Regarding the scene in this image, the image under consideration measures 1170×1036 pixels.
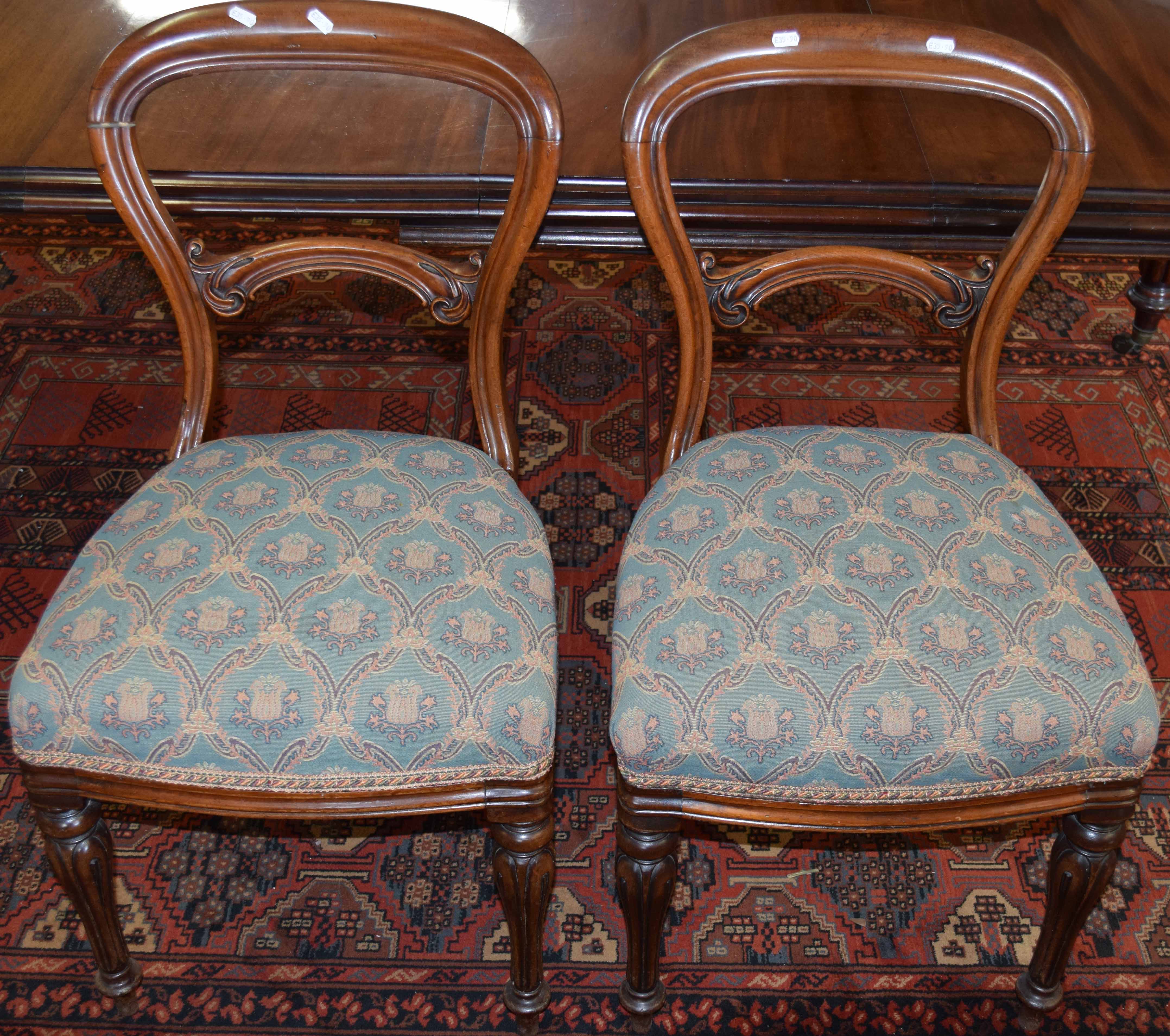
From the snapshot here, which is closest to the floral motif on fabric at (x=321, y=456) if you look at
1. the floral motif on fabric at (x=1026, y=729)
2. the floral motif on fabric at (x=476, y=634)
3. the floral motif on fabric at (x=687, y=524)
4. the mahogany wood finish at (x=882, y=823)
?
the floral motif on fabric at (x=476, y=634)

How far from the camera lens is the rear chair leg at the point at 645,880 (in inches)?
40.0

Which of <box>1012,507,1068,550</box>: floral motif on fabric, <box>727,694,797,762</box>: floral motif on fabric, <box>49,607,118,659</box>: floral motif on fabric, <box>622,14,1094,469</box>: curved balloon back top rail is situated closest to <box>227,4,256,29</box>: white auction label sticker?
<box>622,14,1094,469</box>: curved balloon back top rail

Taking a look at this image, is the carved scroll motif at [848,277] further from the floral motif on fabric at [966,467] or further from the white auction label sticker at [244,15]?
the white auction label sticker at [244,15]

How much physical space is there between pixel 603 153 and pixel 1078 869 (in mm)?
902

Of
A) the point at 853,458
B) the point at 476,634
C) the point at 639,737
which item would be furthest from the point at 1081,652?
the point at 476,634

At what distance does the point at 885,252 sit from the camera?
113 centimetres

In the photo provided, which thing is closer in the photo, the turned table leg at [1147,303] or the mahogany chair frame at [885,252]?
the mahogany chair frame at [885,252]

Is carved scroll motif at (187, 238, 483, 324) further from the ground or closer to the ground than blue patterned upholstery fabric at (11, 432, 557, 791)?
further from the ground

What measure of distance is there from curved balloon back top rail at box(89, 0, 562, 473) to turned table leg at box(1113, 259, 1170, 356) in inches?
50.5

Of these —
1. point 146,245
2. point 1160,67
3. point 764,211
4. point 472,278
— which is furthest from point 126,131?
point 1160,67

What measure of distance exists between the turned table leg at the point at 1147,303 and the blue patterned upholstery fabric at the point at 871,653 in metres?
1.03

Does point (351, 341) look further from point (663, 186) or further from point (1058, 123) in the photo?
point (1058, 123)

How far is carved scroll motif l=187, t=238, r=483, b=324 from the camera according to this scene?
1115 millimetres

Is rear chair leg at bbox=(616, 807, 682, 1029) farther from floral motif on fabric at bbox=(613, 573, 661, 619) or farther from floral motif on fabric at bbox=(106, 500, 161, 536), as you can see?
floral motif on fabric at bbox=(106, 500, 161, 536)
